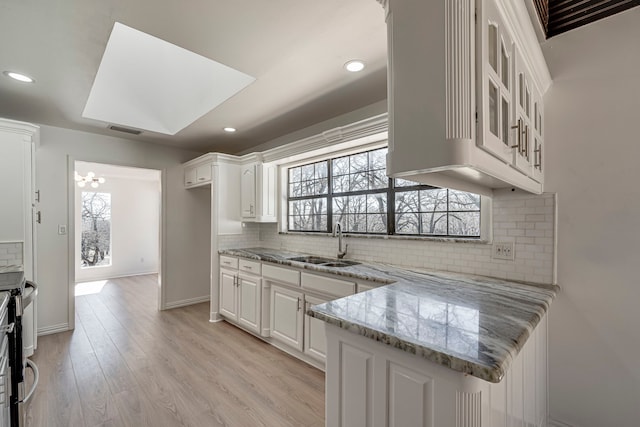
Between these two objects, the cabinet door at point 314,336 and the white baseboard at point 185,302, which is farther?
the white baseboard at point 185,302

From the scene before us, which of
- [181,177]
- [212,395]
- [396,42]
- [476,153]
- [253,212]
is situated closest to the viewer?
[476,153]

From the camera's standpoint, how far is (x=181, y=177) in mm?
4461

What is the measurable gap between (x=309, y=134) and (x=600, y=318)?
2941 millimetres

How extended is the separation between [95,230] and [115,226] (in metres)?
0.38

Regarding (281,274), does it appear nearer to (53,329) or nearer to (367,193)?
(367,193)

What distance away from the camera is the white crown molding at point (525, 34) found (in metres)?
1.10

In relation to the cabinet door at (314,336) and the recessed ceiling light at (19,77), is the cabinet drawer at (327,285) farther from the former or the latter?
the recessed ceiling light at (19,77)

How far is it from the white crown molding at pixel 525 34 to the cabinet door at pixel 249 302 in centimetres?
280

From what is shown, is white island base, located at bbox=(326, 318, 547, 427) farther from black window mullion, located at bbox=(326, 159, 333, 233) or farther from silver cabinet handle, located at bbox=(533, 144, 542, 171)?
black window mullion, located at bbox=(326, 159, 333, 233)

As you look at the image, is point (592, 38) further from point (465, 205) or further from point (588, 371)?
point (588, 371)

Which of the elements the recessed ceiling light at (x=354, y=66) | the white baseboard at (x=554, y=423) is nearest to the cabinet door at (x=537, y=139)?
the recessed ceiling light at (x=354, y=66)

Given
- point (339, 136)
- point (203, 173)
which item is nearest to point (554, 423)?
point (339, 136)

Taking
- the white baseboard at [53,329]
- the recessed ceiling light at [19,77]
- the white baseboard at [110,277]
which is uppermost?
the recessed ceiling light at [19,77]

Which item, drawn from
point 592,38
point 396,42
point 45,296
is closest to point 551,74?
point 592,38
